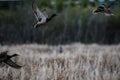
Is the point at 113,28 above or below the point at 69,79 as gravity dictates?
below

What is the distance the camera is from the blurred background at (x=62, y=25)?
2405 centimetres

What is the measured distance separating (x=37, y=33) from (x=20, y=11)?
5.71 ft

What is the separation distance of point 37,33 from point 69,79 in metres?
17.3

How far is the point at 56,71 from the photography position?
801cm

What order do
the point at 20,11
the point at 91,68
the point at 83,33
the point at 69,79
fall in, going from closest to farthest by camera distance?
1. the point at 69,79
2. the point at 91,68
3. the point at 20,11
4. the point at 83,33

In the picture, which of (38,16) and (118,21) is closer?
(38,16)

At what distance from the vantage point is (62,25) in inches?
1003

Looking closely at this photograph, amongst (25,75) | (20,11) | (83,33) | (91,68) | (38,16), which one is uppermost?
(38,16)

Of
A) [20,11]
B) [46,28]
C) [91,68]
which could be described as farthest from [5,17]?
[91,68]

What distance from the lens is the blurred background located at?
24047 mm

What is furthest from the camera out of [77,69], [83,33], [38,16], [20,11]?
[83,33]

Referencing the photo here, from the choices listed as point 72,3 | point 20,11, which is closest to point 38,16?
point 20,11

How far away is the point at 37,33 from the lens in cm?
2488

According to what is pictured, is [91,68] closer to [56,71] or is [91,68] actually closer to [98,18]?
[56,71]
